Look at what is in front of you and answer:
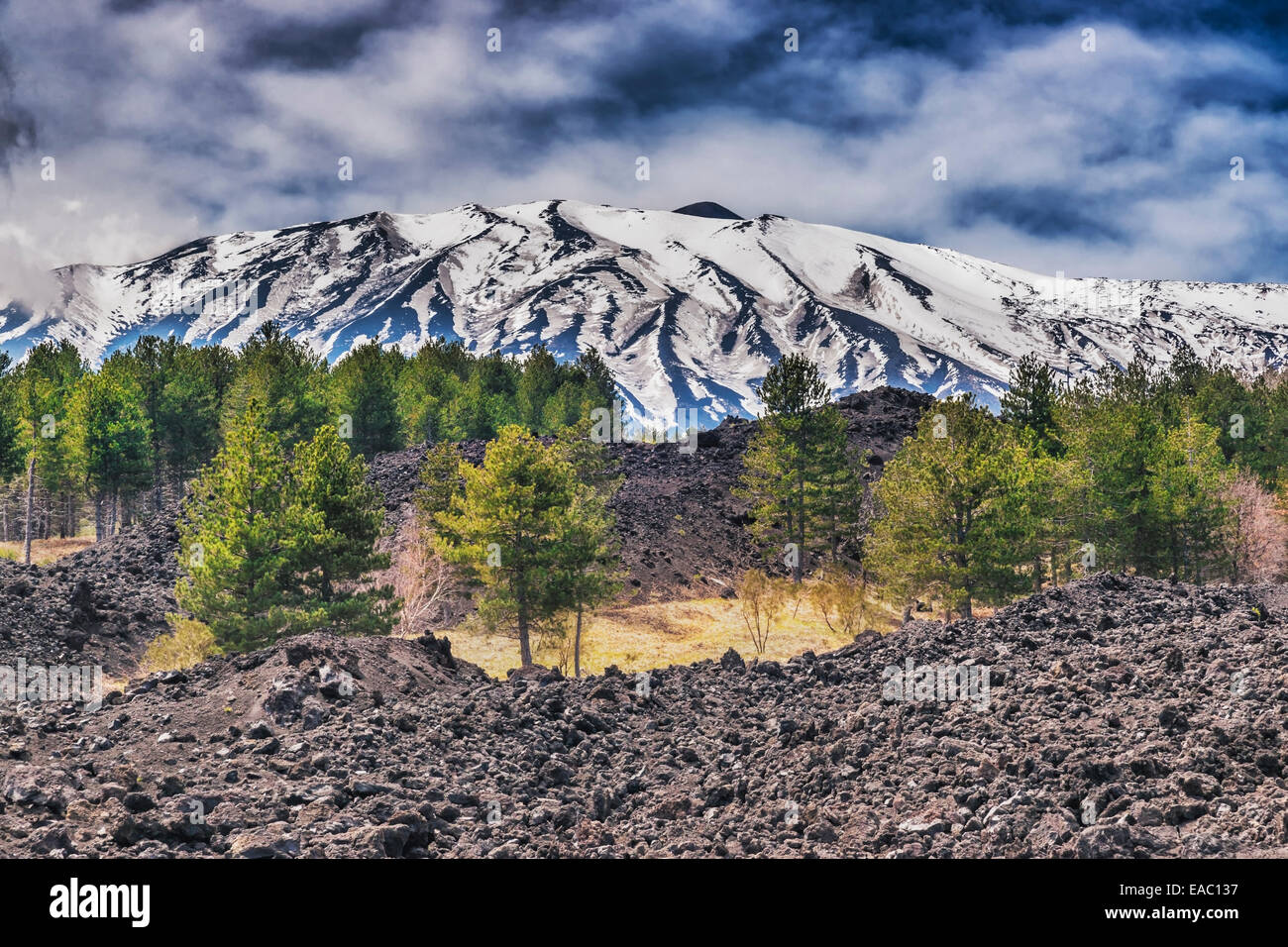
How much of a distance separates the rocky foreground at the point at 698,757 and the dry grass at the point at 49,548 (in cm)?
4377

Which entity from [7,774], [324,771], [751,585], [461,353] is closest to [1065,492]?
[751,585]

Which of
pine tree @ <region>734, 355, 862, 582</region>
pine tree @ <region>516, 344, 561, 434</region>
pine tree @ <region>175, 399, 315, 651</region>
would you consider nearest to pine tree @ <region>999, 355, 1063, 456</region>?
pine tree @ <region>734, 355, 862, 582</region>

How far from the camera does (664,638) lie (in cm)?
3597

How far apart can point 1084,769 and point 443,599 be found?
27.8m

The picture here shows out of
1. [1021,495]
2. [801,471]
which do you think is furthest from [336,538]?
[801,471]

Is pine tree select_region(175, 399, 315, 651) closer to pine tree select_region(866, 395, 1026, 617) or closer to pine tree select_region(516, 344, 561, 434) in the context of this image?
pine tree select_region(866, 395, 1026, 617)

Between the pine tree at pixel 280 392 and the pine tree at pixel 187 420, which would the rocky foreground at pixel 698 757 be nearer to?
the pine tree at pixel 280 392

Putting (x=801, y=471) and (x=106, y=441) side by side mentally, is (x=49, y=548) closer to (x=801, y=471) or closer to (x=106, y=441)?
(x=106, y=441)

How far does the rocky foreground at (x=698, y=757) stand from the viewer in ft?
28.7

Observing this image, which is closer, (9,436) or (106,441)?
(9,436)

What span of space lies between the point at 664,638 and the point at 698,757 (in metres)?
23.1

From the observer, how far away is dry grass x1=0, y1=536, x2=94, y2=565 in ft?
168

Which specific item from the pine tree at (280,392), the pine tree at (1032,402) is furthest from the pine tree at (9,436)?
the pine tree at (1032,402)

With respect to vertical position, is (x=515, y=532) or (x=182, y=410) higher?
(x=182, y=410)
